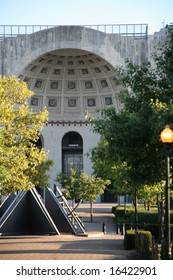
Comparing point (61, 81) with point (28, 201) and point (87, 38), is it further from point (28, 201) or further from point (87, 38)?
point (28, 201)

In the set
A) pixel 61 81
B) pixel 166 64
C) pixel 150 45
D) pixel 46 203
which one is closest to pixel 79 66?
pixel 61 81

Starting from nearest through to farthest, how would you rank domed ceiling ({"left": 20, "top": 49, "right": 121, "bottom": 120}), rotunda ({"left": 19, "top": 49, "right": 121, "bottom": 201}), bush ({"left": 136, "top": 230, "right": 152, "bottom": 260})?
bush ({"left": 136, "top": 230, "right": 152, "bottom": 260}), domed ceiling ({"left": 20, "top": 49, "right": 121, "bottom": 120}), rotunda ({"left": 19, "top": 49, "right": 121, "bottom": 201})

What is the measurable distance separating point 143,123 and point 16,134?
9.61 m

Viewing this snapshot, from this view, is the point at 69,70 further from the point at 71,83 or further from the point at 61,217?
the point at 61,217

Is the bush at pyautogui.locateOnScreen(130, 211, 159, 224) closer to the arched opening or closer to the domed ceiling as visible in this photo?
the domed ceiling

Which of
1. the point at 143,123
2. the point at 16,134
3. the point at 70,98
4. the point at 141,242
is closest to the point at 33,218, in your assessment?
the point at 16,134

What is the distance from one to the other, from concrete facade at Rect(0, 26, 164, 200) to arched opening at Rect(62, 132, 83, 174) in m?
0.83

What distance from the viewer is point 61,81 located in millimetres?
66812

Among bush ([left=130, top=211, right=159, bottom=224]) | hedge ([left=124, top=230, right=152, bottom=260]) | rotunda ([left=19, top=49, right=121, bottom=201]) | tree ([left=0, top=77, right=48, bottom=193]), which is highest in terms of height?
rotunda ([left=19, top=49, right=121, bottom=201])

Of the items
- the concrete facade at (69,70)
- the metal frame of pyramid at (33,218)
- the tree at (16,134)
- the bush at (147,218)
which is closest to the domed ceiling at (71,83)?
the concrete facade at (69,70)

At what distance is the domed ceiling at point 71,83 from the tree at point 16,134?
3430 cm

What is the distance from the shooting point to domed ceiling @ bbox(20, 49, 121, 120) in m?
63.5

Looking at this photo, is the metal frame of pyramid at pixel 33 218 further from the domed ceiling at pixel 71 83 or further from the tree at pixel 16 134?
Result: the domed ceiling at pixel 71 83

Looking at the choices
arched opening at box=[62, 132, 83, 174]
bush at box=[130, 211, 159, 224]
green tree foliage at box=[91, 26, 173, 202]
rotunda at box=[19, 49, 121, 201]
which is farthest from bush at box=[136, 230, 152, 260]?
arched opening at box=[62, 132, 83, 174]
